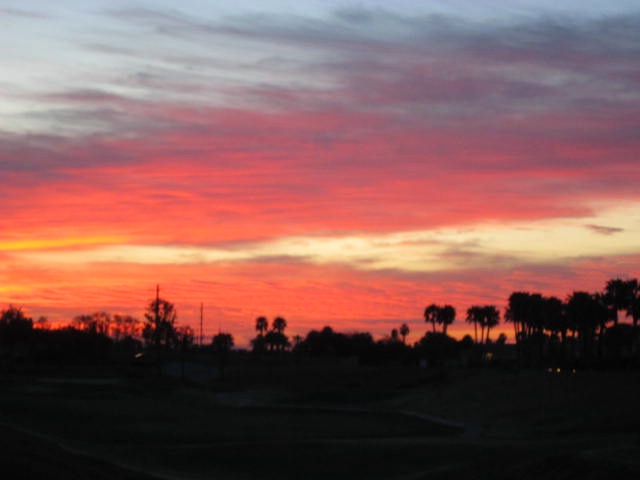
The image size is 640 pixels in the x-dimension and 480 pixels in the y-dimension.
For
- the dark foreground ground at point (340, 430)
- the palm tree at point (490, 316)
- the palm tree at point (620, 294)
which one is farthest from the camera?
the palm tree at point (490, 316)

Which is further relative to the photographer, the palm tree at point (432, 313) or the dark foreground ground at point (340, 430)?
the palm tree at point (432, 313)

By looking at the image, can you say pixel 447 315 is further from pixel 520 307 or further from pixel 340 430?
pixel 340 430

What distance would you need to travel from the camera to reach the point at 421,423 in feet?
202

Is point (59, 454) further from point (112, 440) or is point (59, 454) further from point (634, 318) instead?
point (634, 318)

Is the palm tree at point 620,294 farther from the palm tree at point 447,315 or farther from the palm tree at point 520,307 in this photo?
the palm tree at point 447,315

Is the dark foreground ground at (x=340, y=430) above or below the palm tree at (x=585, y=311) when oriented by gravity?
below

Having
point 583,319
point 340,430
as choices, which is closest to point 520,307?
point 583,319

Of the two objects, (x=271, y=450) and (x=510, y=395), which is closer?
(x=271, y=450)

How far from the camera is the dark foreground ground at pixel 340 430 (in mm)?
29000

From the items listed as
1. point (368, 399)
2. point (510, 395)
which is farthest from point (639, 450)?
point (368, 399)

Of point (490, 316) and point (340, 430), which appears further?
point (490, 316)

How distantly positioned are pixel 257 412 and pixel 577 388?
23728mm

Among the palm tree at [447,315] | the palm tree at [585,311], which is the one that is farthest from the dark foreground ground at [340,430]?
the palm tree at [447,315]

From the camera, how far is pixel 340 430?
5459 cm
